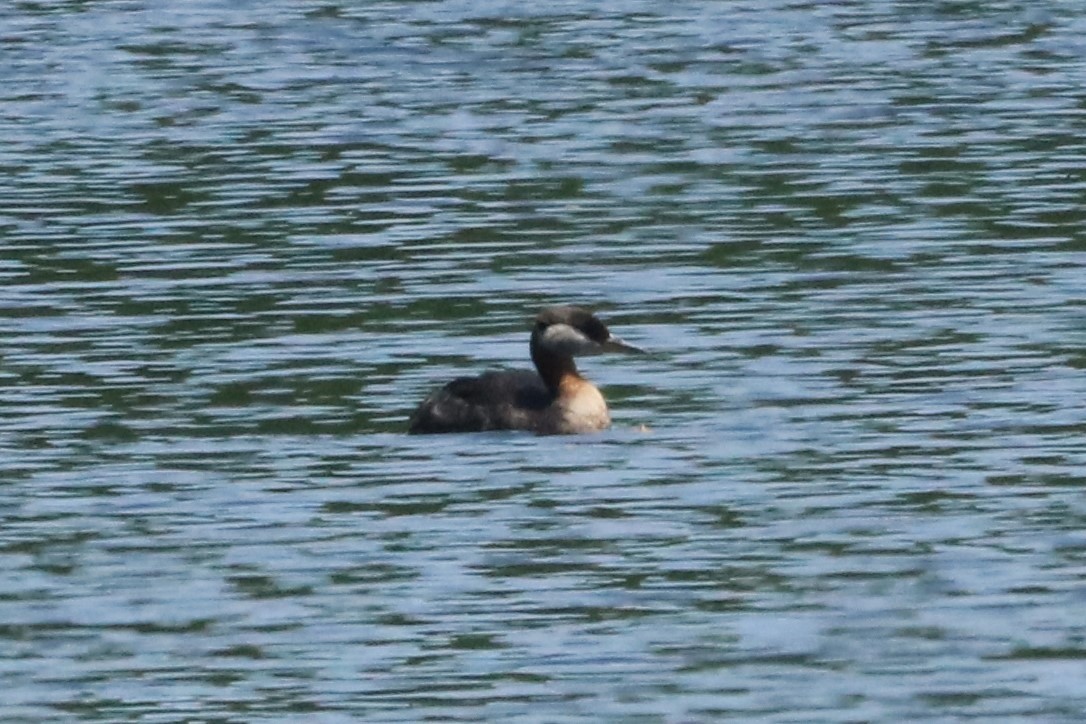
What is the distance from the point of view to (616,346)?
68.8 ft

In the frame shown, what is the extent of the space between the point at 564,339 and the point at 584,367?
2.64 metres

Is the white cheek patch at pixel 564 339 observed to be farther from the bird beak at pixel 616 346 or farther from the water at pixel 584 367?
the water at pixel 584 367

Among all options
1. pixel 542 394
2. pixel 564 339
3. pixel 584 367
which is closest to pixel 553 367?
pixel 564 339

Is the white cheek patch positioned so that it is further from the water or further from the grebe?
the water

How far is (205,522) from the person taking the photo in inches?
678

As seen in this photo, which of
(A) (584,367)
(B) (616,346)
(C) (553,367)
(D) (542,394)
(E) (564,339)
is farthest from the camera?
Result: (A) (584,367)

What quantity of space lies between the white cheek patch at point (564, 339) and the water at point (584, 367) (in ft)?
1.58

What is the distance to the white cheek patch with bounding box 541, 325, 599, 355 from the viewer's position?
68.5 ft

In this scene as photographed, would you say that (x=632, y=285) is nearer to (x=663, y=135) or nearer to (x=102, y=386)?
(x=102, y=386)

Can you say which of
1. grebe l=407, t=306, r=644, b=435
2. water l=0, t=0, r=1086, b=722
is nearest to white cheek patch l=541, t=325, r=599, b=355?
grebe l=407, t=306, r=644, b=435

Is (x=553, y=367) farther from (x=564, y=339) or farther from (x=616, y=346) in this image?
(x=616, y=346)

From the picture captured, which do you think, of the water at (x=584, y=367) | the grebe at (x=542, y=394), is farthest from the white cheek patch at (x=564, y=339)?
the water at (x=584, y=367)

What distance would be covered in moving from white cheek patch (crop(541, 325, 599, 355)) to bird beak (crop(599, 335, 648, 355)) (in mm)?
74

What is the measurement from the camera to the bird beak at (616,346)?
21.0 meters
